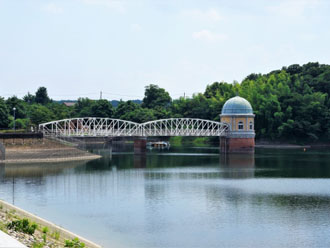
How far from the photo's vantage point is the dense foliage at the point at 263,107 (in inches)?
5074

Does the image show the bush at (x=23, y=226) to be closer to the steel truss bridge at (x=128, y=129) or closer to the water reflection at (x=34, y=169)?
the water reflection at (x=34, y=169)

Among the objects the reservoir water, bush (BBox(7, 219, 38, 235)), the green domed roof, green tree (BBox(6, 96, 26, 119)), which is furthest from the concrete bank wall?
green tree (BBox(6, 96, 26, 119))

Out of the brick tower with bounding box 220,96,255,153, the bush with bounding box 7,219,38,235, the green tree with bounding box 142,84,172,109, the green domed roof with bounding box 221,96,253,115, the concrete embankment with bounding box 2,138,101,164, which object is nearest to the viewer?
the bush with bounding box 7,219,38,235

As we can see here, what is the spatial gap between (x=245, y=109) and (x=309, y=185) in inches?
2216

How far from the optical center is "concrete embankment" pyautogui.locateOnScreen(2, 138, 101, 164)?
79.8 meters

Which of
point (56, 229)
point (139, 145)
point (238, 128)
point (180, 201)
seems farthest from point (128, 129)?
point (56, 229)

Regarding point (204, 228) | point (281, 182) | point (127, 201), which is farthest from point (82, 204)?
point (281, 182)

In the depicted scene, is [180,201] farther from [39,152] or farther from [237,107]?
[237,107]

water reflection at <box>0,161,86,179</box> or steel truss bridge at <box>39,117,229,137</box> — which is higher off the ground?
steel truss bridge at <box>39,117,229,137</box>

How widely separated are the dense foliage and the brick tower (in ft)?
52.9

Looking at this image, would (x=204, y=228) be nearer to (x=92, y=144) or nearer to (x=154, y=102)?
(x=92, y=144)

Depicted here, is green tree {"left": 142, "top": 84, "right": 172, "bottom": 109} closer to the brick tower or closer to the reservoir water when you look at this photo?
the brick tower

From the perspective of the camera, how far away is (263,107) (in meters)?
131

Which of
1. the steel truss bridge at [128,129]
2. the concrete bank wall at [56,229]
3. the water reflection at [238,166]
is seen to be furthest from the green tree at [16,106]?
the concrete bank wall at [56,229]
